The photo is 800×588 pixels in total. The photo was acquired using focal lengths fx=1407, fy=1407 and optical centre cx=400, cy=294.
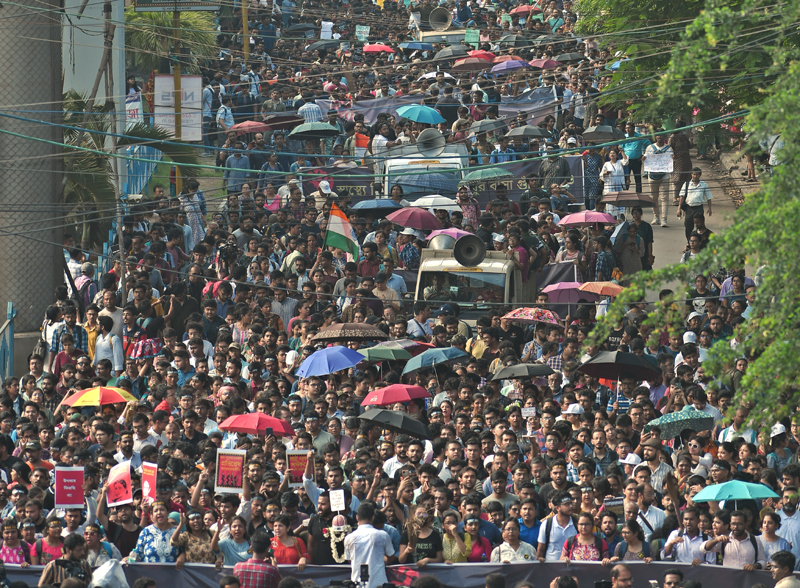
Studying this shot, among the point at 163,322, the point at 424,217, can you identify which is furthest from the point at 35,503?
the point at 424,217

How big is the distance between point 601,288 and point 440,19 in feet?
94.6

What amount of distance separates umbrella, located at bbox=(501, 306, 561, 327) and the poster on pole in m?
5.85

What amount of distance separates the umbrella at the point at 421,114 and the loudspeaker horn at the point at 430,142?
3.15 m

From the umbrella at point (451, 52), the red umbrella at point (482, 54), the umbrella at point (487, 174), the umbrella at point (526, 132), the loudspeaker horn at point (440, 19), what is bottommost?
the umbrella at point (487, 174)

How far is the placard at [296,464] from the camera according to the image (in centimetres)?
1352

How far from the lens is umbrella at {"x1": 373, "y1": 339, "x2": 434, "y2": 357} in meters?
18.0

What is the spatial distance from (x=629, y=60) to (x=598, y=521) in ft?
45.8

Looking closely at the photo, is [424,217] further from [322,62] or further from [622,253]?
[322,62]

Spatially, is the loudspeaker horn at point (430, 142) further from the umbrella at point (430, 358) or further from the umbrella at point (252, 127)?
the umbrella at point (430, 358)

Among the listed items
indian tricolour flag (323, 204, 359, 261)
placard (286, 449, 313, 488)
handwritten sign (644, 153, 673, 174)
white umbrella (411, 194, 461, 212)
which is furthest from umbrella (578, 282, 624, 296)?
placard (286, 449, 313, 488)

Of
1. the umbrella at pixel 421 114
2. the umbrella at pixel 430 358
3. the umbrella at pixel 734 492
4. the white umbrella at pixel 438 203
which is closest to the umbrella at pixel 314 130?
the umbrella at pixel 421 114

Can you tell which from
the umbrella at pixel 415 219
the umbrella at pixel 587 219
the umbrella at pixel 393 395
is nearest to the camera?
the umbrella at pixel 393 395

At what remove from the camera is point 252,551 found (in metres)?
12.4

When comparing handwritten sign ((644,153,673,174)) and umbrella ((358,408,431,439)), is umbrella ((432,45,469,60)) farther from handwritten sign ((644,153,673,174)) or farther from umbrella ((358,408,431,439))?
umbrella ((358,408,431,439))
